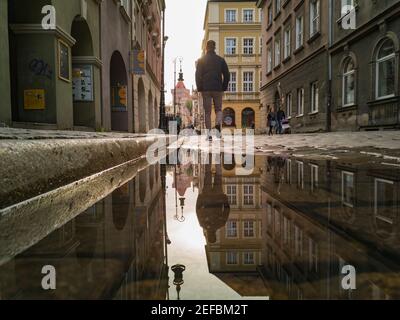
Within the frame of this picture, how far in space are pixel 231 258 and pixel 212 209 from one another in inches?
27.7

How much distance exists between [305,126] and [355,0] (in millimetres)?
6351

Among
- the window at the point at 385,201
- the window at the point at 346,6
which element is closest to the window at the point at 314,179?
the window at the point at 385,201

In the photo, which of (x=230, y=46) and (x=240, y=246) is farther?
(x=230, y=46)

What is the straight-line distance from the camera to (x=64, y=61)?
25.2ft

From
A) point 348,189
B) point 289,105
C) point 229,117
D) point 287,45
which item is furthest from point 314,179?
point 229,117

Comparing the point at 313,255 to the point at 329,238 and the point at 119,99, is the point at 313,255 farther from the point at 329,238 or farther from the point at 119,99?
the point at 119,99

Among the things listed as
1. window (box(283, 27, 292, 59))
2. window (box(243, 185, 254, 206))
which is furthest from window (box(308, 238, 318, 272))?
window (box(283, 27, 292, 59))

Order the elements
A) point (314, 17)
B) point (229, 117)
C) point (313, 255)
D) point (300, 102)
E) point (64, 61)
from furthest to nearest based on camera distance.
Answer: point (229, 117), point (300, 102), point (314, 17), point (64, 61), point (313, 255)

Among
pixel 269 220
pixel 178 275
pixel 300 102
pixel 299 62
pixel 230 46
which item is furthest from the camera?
pixel 230 46

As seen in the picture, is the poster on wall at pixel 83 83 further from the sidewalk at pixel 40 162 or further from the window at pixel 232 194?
the window at pixel 232 194

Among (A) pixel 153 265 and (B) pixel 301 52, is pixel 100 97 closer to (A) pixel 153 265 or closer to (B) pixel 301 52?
(A) pixel 153 265

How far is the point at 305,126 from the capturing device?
18141 mm
